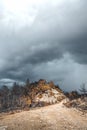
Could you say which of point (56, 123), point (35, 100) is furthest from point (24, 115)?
point (35, 100)

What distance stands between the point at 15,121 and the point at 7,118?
10.7 feet

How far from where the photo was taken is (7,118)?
5344 cm

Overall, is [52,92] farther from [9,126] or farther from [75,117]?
[9,126]

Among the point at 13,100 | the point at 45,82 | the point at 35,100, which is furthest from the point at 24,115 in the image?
the point at 13,100

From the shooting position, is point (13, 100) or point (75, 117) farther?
point (13, 100)

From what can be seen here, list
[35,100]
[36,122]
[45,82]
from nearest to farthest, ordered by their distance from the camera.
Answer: [36,122], [35,100], [45,82]

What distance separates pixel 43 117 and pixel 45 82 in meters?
59.3

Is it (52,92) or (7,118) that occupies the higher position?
(52,92)

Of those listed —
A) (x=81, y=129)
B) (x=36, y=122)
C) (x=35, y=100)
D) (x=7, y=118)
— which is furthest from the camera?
(x=35, y=100)

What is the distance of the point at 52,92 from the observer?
364 ft

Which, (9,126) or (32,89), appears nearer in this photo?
(9,126)

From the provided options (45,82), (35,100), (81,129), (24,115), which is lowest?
(81,129)

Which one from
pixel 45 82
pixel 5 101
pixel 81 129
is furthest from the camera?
pixel 5 101

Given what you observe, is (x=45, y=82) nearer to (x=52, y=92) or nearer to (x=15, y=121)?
(x=52, y=92)
